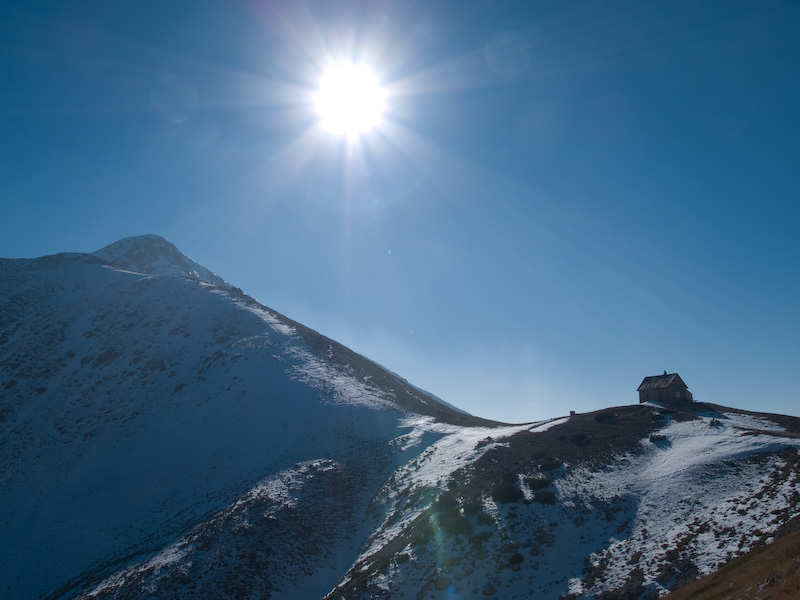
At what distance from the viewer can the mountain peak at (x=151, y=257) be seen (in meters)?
151

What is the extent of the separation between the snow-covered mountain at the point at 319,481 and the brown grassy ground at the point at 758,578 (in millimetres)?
1775

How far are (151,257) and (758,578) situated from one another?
175 m

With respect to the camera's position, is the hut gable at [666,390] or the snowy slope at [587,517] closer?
the snowy slope at [587,517]

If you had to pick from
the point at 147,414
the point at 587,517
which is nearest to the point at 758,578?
the point at 587,517

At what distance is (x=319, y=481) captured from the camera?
40.9 metres

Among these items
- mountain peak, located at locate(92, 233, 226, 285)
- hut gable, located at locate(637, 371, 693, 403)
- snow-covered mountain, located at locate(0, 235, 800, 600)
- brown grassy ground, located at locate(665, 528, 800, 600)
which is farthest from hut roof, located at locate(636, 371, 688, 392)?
mountain peak, located at locate(92, 233, 226, 285)

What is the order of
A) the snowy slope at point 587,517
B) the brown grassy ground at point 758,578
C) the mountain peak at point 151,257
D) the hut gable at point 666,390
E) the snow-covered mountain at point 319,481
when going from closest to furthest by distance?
the brown grassy ground at point 758,578 → the snowy slope at point 587,517 → the snow-covered mountain at point 319,481 → the hut gable at point 666,390 → the mountain peak at point 151,257

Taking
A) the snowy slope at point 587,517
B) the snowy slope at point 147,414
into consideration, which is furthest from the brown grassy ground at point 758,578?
the snowy slope at point 147,414

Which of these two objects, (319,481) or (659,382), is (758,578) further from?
(659,382)

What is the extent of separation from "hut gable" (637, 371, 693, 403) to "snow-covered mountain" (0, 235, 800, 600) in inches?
282

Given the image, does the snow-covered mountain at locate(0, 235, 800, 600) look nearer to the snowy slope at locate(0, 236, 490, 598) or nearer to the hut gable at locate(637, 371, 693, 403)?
the snowy slope at locate(0, 236, 490, 598)

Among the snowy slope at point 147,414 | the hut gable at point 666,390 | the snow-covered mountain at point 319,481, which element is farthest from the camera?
the hut gable at point 666,390

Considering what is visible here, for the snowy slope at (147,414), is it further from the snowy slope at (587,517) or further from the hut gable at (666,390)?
the hut gable at (666,390)

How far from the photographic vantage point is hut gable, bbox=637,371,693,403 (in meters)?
62.1
